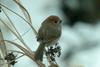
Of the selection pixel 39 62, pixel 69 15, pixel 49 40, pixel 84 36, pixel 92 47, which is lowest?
pixel 39 62

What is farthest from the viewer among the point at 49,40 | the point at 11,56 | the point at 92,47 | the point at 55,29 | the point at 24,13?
the point at 92,47

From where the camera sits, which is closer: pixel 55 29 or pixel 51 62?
pixel 51 62

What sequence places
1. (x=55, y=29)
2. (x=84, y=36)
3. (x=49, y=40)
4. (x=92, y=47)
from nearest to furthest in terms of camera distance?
(x=49, y=40) < (x=55, y=29) < (x=92, y=47) < (x=84, y=36)

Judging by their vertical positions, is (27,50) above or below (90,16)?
below

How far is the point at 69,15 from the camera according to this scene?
5.44 metres

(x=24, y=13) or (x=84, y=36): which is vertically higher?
(x=84, y=36)

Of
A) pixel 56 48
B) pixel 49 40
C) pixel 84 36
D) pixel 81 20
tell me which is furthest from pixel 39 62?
pixel 81 20

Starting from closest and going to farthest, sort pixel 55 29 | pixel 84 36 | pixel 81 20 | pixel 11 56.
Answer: pixel 11 56 < pixel 55 29 < pixel 84 36 < pixel 81 20

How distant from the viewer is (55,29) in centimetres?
350

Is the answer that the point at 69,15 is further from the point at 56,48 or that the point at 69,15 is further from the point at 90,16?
the point at 56,48

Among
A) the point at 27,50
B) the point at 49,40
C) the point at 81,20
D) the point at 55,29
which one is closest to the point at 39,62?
the point at 27,50

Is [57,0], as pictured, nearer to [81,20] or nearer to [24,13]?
[81,20]

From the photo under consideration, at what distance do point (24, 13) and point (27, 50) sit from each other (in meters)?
0.31

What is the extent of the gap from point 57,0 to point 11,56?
3337mm
